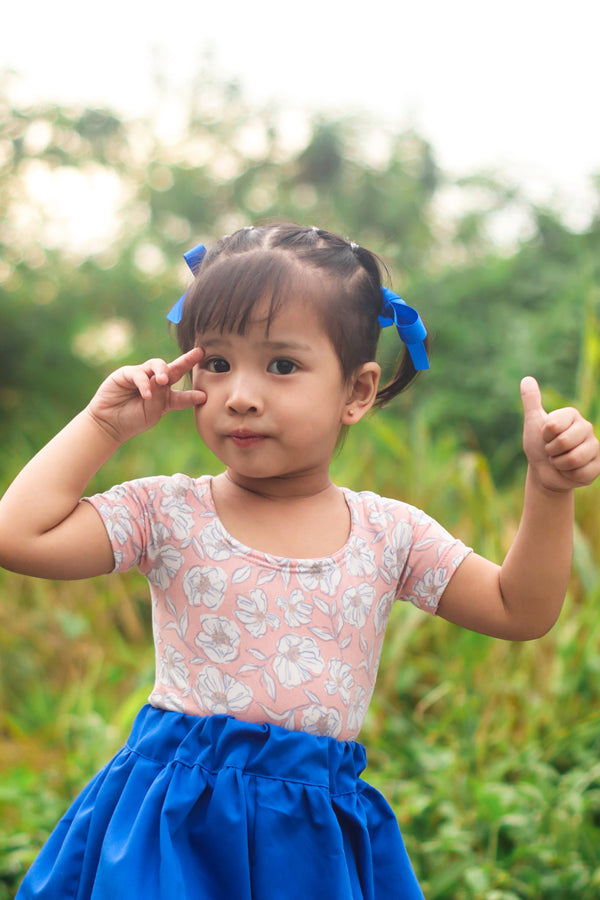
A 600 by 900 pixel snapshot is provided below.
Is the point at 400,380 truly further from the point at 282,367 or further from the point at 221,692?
the point at 221,692

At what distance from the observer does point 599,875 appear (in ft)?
7.15

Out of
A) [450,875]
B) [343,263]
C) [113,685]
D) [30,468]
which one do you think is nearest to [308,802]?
[30,468]

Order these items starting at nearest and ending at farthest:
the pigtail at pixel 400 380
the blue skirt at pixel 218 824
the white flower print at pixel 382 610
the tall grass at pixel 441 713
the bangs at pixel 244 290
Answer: the blue skirt at pixel 218 824 < the bangs at pixel 244 290 < the white flower print at pixel 382 610 < the pigtail at pixel 400 380 < the tall grass at pixel 441 713

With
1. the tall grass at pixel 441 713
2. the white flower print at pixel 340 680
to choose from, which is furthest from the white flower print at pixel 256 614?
the tall grass at pixel 441 713

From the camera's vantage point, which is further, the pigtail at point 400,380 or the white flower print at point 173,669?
the pigtail at point 400,380

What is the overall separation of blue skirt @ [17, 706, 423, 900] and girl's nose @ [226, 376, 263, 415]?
0.49m

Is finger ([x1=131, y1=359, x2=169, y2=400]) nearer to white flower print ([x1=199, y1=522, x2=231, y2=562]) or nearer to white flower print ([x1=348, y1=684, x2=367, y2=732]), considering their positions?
white flower print ([x1=199, y1=522, x2=231, y2=562])

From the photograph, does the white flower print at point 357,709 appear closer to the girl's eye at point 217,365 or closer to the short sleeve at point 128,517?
the short sleeve at point 128,517

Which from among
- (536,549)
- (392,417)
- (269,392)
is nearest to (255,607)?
(269,392)

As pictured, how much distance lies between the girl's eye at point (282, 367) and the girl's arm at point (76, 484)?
130 millimetres

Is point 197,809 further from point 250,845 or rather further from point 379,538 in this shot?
point 379,538

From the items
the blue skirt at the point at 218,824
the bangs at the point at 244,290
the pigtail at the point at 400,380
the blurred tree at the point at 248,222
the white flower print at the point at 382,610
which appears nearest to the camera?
the blue skirt at the point at 218,824

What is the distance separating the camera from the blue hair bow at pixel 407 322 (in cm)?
165

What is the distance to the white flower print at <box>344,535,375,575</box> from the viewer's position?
1.53 metres
